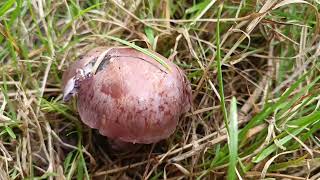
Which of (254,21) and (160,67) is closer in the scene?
(160,67)

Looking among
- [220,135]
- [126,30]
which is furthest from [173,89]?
[126,30]

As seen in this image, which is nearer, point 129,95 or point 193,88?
point 129,95

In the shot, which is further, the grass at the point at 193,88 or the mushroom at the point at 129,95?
the grass at the point at 193,88

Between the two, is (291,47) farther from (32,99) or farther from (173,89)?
(32,99)
